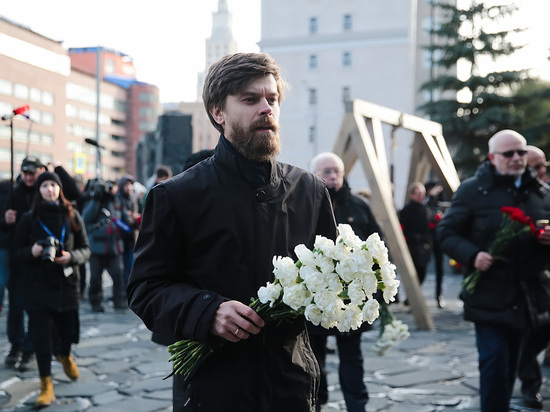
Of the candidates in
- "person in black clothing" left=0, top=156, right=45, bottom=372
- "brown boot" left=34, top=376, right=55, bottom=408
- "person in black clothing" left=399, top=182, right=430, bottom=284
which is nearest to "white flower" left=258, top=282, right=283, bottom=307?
"brown boot" left=34, top=376, right=55, bottom=408

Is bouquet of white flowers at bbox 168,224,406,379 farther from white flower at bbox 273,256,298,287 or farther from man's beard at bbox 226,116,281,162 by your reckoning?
man's beard at bbox 226,116,281,162

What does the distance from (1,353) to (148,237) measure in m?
5.83

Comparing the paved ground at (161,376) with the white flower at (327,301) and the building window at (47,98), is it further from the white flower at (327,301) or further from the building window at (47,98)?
the building window at (47,98)

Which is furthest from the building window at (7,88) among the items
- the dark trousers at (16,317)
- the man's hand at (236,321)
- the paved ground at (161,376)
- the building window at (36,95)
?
the man's hand at (236,321)

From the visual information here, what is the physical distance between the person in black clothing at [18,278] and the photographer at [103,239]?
296cm

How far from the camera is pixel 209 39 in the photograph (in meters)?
178

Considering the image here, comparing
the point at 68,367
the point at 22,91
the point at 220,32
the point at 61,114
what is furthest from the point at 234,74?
Result: the point at 220,32

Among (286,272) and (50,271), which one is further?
(50,271)

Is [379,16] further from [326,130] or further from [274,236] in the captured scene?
[274,236]

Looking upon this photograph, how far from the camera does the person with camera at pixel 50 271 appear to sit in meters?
5.88

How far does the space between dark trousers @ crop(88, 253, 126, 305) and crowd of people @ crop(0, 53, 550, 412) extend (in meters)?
0.02

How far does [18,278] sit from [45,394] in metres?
1.86

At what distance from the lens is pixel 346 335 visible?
16.6ft

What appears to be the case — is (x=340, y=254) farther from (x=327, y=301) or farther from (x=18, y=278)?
(x=18, y=278)
